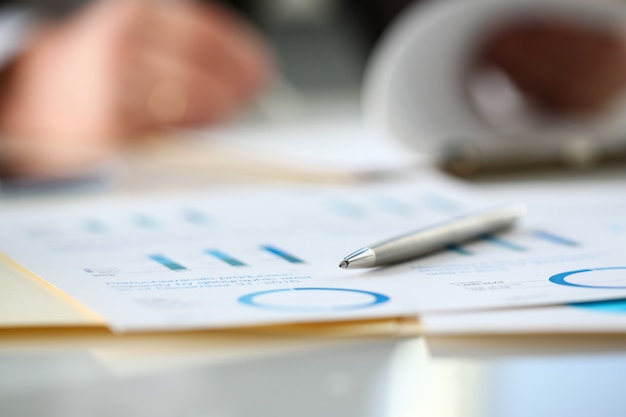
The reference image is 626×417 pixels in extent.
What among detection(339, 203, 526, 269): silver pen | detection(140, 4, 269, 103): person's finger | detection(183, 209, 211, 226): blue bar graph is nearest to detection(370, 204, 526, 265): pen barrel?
detection(339, 203, 526, 269): silver pen

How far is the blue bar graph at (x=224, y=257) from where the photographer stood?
279 millimetres

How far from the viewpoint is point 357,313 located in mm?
218

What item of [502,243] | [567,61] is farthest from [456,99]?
[502,243]

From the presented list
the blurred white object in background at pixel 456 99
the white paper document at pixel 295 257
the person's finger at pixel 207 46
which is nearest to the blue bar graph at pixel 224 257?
the white paper document at pixel 295 257

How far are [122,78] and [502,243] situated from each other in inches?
19.6

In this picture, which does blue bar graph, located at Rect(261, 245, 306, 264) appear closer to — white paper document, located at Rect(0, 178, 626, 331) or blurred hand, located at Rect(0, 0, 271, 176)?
white paper document, located at Rect(0, 178, 626, 331)

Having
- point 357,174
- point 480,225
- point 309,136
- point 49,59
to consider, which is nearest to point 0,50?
point 49,59

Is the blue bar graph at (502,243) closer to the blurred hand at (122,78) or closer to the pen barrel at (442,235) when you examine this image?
the pen barrel at (442,235)

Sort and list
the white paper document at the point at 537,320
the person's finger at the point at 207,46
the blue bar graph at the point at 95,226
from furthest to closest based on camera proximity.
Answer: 1. the person's finger at the point at 207,46
2. the blue bar graph at the point at 95,226
3. the white paper document at the point at 537,320

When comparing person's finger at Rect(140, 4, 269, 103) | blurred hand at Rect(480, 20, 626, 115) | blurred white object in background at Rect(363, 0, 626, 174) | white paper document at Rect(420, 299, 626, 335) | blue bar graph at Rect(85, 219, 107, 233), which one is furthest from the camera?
person's finger at Rect(140, 4, 269, 103)

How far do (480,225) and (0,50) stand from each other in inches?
23.6

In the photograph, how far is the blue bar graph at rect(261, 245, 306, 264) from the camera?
0.28 metres

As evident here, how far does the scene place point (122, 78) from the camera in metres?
0.72

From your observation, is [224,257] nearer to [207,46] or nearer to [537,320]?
[537,320]
